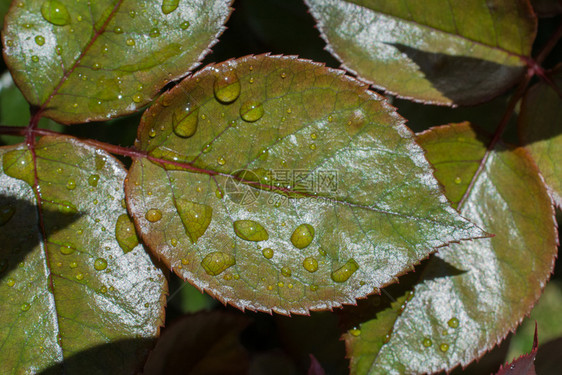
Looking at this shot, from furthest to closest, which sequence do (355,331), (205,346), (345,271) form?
(205,346), (355,331), (345,271)

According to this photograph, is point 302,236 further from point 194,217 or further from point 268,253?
point 194,217

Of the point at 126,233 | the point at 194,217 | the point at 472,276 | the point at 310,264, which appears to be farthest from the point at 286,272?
the point at 472,276

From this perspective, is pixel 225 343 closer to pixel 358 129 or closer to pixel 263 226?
pixel 263 226

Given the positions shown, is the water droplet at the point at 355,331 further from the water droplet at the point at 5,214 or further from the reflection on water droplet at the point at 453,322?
the water droplet at the point at 5,214

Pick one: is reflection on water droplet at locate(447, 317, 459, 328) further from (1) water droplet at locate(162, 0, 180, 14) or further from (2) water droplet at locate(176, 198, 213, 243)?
(1) water droplet at locate(162, 0, 180, 14)

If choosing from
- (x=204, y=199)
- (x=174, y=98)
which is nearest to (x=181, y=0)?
(x=174, y=98)

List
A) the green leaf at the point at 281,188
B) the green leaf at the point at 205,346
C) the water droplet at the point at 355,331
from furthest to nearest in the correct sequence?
1. the green leaf at the point at 205,346
2. the water droplet at the point at 355,331
3. the green leaf at the point at 281,188

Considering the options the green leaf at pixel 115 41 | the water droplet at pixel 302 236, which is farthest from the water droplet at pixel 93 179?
the water droplet at pixel 302 236
